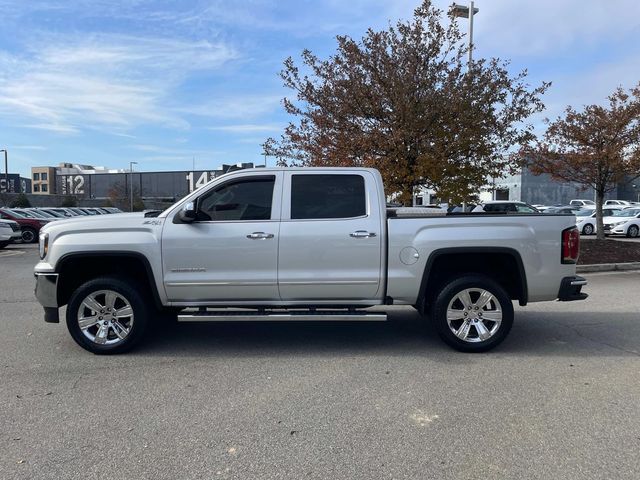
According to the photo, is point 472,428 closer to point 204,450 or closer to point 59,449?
point 204,450

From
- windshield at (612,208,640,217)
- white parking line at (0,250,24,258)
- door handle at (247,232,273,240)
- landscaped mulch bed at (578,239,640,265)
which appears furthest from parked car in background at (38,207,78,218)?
windshield at (612,208,640,217)

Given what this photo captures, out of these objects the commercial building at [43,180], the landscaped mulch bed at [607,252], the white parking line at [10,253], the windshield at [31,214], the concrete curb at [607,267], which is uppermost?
the commercial building at [43,180]

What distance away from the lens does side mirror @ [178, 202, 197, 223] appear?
5.21m

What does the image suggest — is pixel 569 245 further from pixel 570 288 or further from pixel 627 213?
pixel 627 213

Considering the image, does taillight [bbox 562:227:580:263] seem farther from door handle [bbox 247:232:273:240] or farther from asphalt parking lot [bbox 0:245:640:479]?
door handle [bbox 247:232:273:240]

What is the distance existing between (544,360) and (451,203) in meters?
7.18

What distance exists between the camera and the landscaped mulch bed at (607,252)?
12728mm

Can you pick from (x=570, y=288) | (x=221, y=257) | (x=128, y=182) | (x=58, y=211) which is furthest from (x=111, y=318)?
Result: (x=128, y=182)

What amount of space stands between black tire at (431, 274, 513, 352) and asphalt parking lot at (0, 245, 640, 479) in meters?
0.15

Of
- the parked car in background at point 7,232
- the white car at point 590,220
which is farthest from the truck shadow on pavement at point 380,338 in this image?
the white car at point 590,220

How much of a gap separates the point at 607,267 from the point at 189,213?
10.6m

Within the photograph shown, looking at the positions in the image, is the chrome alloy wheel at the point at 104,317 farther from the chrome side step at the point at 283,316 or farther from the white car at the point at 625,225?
the white car at the point at 625,225

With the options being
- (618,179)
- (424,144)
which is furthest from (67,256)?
(618,179)

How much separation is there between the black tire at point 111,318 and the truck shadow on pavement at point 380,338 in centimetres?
24
